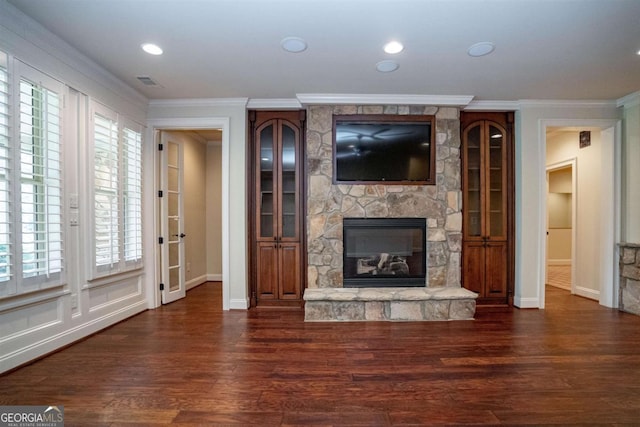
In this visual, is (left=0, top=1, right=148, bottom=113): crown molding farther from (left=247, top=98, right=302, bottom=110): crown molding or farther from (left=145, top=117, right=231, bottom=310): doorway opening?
(left=247, top=98, right=302, bottom=110): crown molding

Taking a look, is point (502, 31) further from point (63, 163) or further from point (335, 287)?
point (63, 163)

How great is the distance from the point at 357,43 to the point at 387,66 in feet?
1.76

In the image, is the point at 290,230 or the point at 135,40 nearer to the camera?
the point at 135,40

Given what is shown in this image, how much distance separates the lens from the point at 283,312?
3.89 meters

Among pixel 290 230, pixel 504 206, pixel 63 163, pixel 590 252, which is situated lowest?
pixel 590 252

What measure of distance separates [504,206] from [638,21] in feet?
7.51

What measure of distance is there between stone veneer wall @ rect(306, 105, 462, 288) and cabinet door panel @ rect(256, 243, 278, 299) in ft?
1.76

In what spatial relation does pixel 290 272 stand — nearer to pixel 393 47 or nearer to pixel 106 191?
pixel 106 191

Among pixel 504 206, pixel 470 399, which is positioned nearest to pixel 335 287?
pixel 470 399

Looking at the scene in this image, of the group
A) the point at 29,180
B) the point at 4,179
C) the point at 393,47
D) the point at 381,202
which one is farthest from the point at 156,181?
the point at 393,47

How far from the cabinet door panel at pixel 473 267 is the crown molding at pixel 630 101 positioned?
2.62 meters

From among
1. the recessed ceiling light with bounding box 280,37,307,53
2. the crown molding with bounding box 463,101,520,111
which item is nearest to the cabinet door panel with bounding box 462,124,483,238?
the crown molding with bounding box 463,101,520,111

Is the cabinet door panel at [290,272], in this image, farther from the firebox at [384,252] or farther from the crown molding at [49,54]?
the crown molding at [49,54]

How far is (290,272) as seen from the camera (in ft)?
13.4
